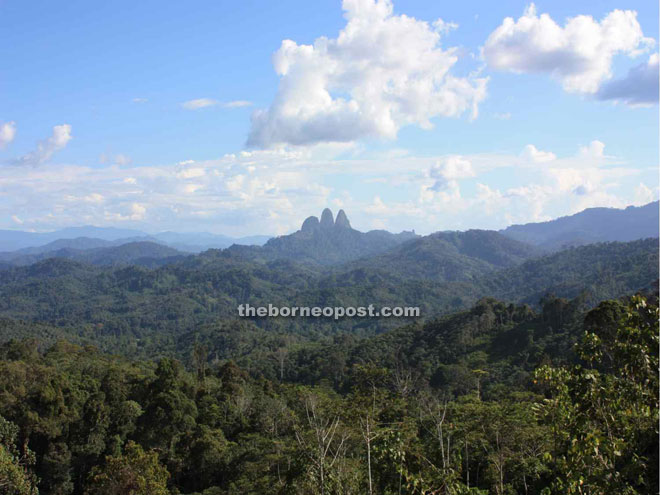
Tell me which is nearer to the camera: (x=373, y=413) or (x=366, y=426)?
(x=366, y=426)

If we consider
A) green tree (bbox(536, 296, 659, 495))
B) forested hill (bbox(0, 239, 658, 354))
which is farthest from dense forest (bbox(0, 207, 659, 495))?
forested hill (bbox(0, 239, 658, 354))

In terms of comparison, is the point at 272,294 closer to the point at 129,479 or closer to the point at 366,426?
the point at 129,479

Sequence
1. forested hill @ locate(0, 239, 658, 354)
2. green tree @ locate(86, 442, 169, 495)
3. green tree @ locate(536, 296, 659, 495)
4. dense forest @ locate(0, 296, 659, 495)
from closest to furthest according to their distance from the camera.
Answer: green tree @ locate(536, 296, 659, 495) < dense forest @ locate(0, 296, 659, 495) < green tree @ locate(86, 442, 169, 495) < forested hill @ locate(0, 239, 658, 354)

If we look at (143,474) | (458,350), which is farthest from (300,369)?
(143,474)

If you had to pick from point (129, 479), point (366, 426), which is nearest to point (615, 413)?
point (366, 426)

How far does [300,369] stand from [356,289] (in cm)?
9805

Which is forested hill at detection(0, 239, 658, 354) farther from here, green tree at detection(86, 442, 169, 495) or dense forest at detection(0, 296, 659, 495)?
green tree at detection(86, 442, 169, 495)

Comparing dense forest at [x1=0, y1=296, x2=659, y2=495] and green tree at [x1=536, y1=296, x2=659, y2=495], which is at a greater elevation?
green tree at [x1=536, y1=296, x2=659, y2=495]

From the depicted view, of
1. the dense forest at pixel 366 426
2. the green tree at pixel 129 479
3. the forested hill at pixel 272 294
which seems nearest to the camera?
the dense forest at pixel 366 426

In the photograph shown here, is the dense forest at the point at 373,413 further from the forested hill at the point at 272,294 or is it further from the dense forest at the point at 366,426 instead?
the forested hill at the point at 272,294

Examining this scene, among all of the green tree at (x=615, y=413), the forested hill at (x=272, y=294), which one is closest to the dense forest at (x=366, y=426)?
the green tree at (x=615, y=413)

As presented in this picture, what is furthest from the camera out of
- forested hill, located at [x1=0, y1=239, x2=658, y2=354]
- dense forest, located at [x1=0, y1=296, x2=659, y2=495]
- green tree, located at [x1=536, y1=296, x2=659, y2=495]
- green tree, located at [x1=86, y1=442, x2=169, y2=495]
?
forested hill, located at [x1=0, y1=239, x2=658, y2=354]

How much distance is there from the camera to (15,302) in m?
171

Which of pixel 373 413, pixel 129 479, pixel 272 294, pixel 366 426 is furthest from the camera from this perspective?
pixel 272 294
